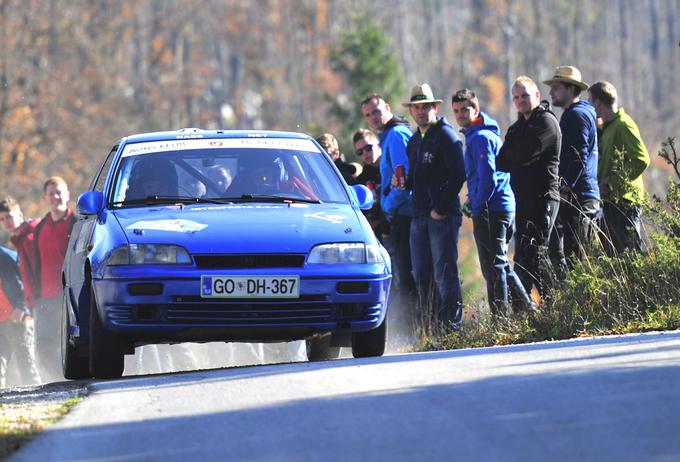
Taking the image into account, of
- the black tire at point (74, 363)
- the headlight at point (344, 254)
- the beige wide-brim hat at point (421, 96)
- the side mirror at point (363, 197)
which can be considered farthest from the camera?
the beige wide-brim hat at point (421, 96)

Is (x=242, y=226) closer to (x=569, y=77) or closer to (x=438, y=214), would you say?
(x=438, y=214)

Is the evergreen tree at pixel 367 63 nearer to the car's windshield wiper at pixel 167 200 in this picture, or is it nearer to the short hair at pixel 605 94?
the short hair at pixel 605 94

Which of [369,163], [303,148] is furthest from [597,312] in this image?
[369,163]

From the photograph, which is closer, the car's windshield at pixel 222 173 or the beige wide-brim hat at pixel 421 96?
the car's windshield at pixel 222 173

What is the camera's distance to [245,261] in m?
10.1

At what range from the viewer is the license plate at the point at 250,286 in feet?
33.0

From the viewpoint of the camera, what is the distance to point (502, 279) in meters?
13.1

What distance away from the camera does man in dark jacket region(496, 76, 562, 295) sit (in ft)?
42.7

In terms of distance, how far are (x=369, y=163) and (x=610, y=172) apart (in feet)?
10.2

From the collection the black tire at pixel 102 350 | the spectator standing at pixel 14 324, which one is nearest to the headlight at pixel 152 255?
the black tire at pixel 102 350

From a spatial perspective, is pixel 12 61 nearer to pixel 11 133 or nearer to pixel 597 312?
pixel 11 133

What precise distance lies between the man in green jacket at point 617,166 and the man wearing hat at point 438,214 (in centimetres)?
120

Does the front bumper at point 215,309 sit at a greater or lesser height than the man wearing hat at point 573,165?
lesser

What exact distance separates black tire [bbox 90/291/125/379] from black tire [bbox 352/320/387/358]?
1.50 meters
